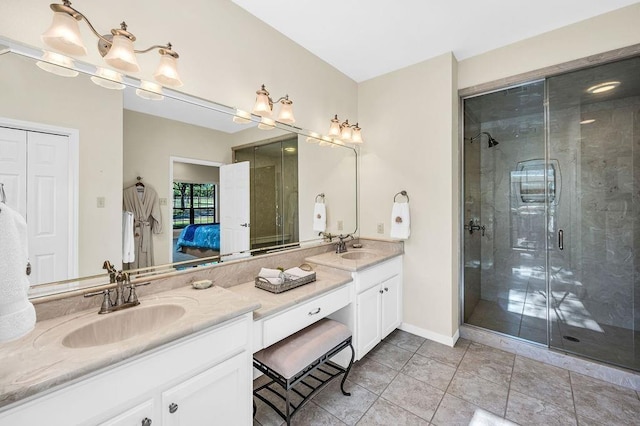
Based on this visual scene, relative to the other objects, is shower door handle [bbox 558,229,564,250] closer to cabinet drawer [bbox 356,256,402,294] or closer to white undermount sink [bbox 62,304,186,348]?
cabinet drawer [bbox 356,256,402,294]

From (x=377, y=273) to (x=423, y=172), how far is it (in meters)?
1.10

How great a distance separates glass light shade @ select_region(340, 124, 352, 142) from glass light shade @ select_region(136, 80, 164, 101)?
5.45 feet

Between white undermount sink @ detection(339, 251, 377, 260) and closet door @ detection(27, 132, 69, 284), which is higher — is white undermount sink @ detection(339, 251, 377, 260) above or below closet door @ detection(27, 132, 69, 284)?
below

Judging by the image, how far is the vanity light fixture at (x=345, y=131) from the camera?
8.57 ft

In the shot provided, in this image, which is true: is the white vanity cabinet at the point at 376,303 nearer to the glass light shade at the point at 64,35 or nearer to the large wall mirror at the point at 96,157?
the large wall mirror at the point at 96,157

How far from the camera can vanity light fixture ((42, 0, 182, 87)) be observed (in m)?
1.09

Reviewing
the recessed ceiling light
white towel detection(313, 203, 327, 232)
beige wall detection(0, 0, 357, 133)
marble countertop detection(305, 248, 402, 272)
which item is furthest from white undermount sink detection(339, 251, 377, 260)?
the recessed ceiling light

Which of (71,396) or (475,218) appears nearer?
(71,396)

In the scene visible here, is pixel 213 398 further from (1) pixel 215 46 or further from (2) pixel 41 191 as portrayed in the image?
(1) pixel 215 46

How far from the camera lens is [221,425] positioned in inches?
47.4

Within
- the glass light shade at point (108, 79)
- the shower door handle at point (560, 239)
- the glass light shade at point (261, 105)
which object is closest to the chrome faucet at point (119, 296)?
the glass light shade at point (108, 79)

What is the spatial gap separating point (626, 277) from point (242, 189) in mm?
3779

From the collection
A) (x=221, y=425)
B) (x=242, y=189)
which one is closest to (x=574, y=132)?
(x=242, y=189)

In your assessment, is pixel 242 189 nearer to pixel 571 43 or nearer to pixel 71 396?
pixel 71 396
